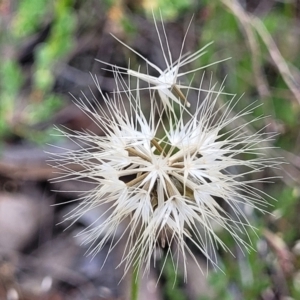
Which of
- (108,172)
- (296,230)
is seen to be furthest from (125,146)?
(296,230)

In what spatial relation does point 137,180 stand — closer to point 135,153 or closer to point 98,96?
point 135,153

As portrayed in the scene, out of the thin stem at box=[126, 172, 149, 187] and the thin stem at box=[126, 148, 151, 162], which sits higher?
the thin stem at box=[126, 148, 151, 162]

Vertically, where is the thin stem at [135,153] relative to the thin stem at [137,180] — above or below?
above

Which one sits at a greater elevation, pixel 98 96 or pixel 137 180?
pixel 137 180

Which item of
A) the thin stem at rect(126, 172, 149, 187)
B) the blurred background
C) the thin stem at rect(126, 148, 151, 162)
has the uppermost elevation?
the thin stem at rect(126, 148, 151, 162)

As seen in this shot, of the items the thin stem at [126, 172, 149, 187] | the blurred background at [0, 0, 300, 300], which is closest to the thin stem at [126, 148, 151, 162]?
the thin stem at [126, 172, 149, 187]

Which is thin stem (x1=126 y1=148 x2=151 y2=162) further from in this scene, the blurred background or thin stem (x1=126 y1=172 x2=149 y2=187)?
the blurred background

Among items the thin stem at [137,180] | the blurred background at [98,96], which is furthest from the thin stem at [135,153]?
the blurred background at [98,96]

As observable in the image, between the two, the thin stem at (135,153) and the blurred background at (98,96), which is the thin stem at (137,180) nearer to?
the thin stem at (135,153)

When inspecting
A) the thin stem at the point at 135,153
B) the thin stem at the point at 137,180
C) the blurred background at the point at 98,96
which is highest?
the thin stem at the point at 135,153

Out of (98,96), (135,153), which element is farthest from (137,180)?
(98,96)
